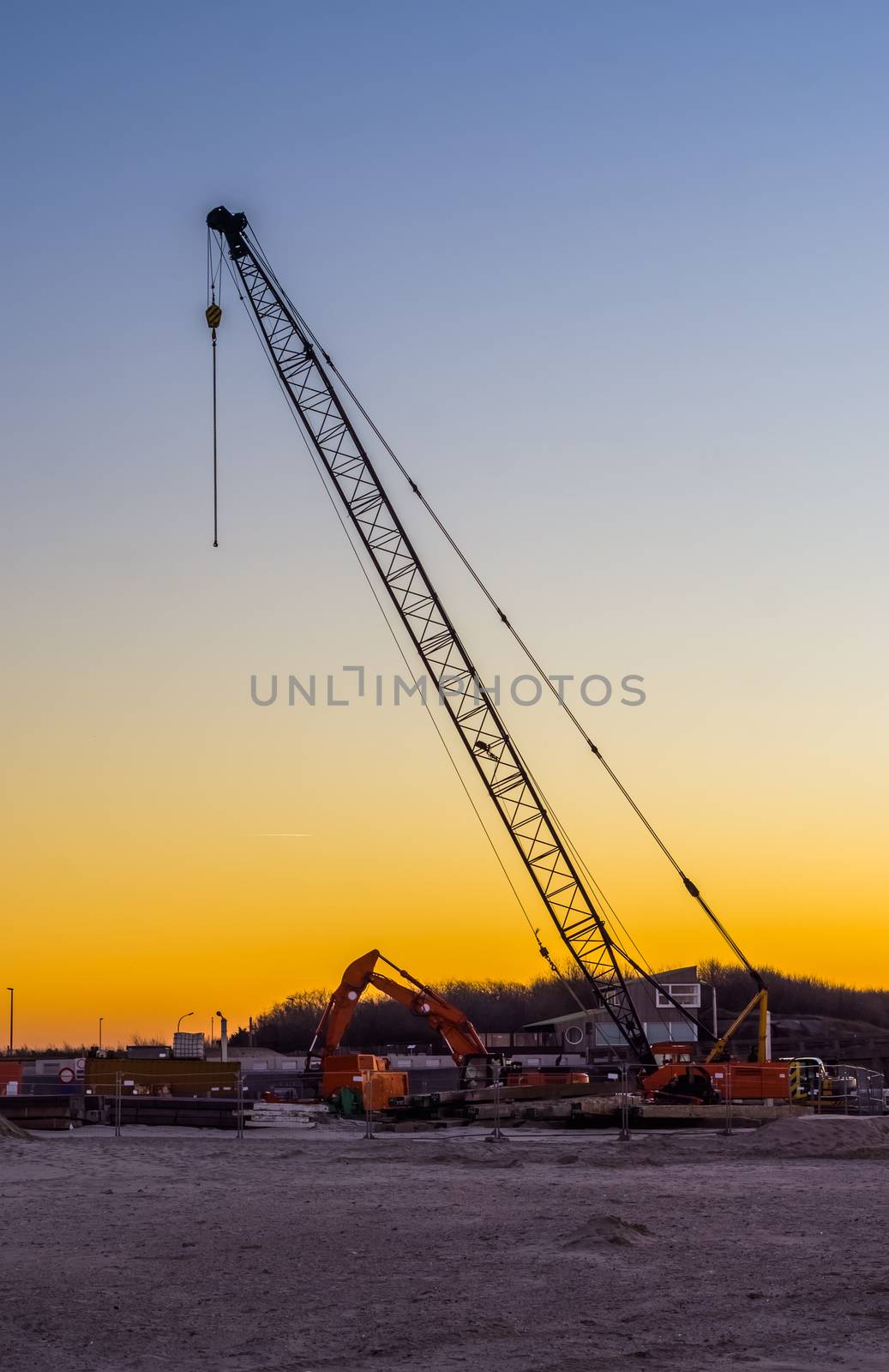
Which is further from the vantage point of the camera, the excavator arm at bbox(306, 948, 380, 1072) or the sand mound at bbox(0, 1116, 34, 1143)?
the excavator arm at bbox(306, 948, 380, 1072)

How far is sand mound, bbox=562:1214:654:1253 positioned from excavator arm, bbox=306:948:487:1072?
33.2 meters

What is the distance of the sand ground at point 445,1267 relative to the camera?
35.0ft

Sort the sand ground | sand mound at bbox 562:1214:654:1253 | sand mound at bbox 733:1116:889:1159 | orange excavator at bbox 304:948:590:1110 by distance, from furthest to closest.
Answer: orange excavator at bbox 304:948:590:1110 → sand mound at bbox 733:1116:889:1159 → sand mound at bbox 562:1214:654:1253 → the sand ground

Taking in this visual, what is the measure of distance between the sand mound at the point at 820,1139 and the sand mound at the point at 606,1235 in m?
12.8

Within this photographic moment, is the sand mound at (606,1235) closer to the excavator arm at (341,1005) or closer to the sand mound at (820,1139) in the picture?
the sand mound at (820,1139)

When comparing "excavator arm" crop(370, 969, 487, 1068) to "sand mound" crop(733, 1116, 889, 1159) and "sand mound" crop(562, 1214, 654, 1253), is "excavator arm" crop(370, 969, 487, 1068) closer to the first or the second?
"sand mound" crop(733, 1116, 889, 1159)

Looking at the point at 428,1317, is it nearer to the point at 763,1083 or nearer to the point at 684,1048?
the point at 763,1083

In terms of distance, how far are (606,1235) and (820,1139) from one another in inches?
632

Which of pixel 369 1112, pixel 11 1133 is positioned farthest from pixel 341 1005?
pixel 11 1133

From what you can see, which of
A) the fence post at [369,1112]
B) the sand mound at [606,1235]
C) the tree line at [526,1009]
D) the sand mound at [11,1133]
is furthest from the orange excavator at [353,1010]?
the tree line at [526,1009]

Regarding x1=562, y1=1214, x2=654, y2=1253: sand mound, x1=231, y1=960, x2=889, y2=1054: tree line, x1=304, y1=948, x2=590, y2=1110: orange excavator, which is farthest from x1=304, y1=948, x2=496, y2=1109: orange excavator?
x1=231, y1=960, x2=889, y2=1054: tree line

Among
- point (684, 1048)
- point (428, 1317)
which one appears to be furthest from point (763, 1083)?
point (428, 1317)

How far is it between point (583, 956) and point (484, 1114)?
46.5ft

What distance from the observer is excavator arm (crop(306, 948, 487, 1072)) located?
1945 inches
